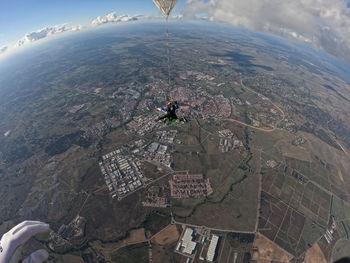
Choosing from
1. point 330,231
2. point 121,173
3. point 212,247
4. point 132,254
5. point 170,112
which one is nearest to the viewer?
point 170,112

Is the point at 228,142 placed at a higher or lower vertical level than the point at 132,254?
lower

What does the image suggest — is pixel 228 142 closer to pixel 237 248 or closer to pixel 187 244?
pixel 237 248

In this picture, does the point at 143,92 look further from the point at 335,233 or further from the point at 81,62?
the point at 81,62

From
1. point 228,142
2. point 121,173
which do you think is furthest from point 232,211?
point 121,173

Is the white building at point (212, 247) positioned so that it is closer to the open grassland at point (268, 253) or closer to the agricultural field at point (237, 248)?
the agricultural field at point (237, 248)

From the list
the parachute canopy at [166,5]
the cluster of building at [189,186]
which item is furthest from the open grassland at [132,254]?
the parachute canopy at [166,5]

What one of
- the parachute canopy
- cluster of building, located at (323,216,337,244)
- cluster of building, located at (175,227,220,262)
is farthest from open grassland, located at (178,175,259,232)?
the parachute canopy

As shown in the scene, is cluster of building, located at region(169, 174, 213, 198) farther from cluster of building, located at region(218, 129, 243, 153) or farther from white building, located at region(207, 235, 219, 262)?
cluster of building, located at region(218, 129, 243, 153)

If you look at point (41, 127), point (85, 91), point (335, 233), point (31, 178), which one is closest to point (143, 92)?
point (85, 91)
